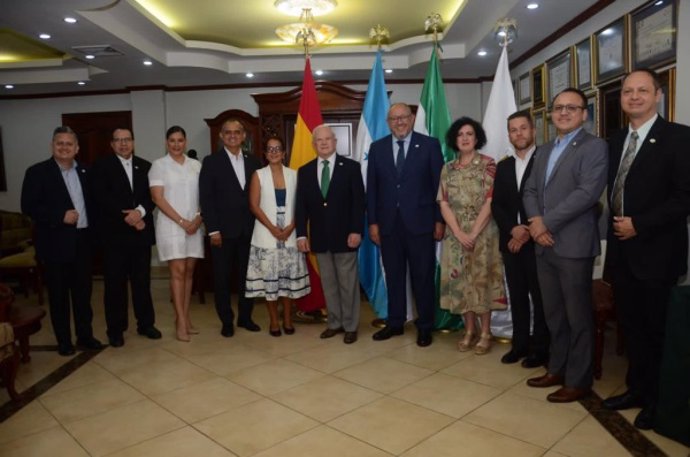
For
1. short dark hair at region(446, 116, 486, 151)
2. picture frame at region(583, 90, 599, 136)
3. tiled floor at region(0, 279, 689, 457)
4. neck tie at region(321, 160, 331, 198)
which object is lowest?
A: tiled floor at region(0, 279, 689, 457)

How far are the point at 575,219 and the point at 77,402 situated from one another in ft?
9.25

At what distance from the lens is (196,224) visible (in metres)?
3.96

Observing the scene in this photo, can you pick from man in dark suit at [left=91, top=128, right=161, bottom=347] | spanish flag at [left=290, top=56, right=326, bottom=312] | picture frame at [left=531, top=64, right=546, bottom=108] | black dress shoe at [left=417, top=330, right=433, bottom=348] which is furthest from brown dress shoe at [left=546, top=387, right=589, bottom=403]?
picture frame at [left=531, top=64, right=546, bottom=108]

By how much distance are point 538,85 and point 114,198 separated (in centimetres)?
436

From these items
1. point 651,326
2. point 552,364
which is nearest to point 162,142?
point 552,364

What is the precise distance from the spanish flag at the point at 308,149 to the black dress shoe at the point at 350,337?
627 millimetres

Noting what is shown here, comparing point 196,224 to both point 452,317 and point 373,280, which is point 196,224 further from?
point 452,317

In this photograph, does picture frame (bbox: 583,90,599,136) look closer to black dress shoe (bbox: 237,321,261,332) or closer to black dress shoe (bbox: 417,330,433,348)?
black dress shoe (bbox: 417,330,433,348)

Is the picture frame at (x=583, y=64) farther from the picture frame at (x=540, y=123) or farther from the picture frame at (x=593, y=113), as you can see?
the picture frame at (x=540, y=123)

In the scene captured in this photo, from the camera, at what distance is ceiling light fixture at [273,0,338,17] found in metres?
4.76

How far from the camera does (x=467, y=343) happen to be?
3674 mm

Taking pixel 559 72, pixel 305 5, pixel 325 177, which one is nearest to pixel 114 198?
pixel 325 177

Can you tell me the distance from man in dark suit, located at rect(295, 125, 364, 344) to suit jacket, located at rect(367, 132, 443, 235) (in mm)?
Result: 231

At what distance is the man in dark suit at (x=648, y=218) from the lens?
235cm
